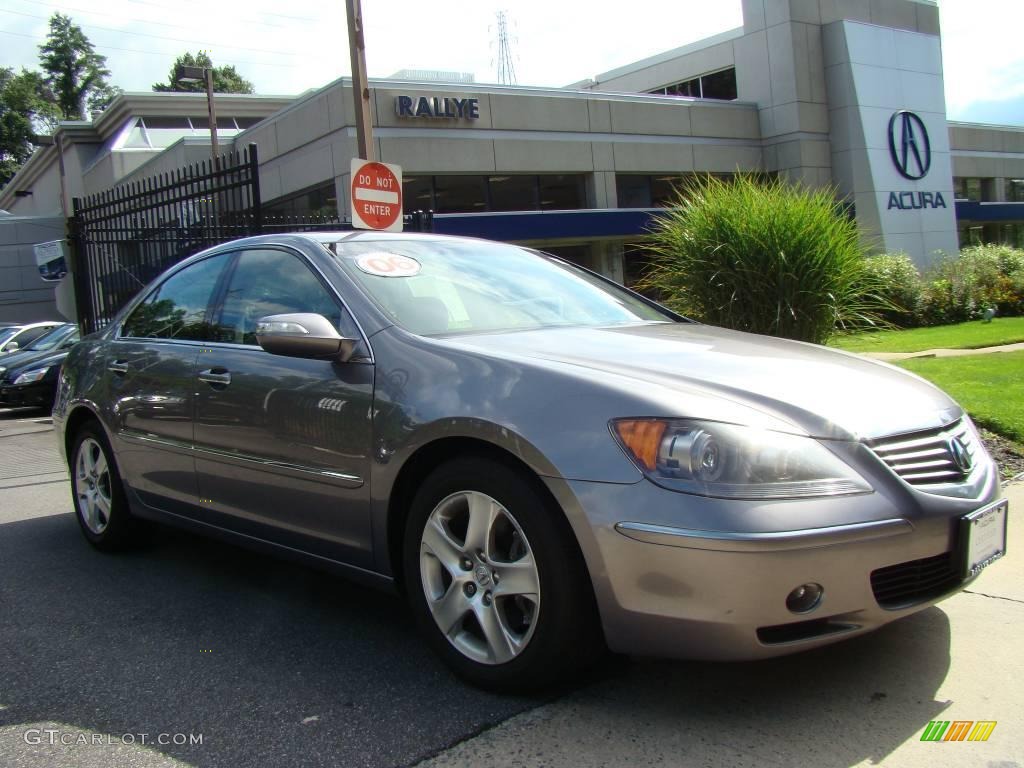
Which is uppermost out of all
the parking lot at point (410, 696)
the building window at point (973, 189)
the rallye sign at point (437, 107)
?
the rallye sign at point (437, 107)

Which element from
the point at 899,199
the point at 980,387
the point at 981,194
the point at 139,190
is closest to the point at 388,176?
the point at 139,190

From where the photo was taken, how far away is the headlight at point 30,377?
48.0ft

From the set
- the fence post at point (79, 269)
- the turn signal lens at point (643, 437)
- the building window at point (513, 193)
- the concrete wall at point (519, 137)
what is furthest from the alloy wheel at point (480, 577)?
the building window at point (513, 193)

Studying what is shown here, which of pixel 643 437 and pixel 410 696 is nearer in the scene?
→ pixel 643 437

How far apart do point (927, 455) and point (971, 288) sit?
1980 cm

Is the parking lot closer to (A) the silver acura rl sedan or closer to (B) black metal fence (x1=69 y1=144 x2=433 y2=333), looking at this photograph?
(A) the silver acura rl sedan

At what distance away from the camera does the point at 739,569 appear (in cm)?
252

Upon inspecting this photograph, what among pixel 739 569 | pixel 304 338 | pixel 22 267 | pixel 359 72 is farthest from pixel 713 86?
pixel 739 569

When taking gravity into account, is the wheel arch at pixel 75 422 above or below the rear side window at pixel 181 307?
below

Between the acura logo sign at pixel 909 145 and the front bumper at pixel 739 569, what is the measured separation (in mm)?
29666

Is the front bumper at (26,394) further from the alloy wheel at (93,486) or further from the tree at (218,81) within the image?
the tree at (218,81)

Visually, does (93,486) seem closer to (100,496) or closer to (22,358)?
(100,496)

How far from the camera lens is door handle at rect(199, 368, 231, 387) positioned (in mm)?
4039

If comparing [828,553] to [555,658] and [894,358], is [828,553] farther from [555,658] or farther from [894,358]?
[894,358]
